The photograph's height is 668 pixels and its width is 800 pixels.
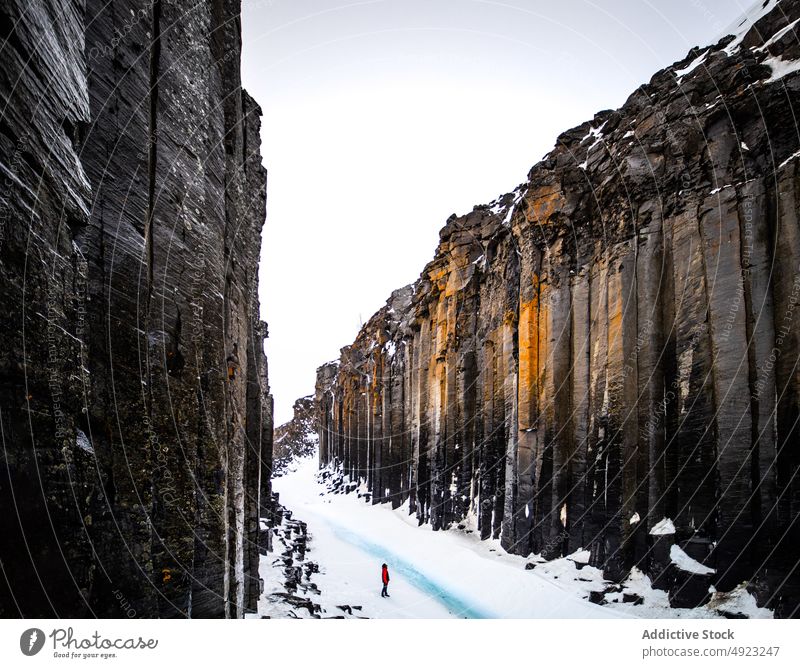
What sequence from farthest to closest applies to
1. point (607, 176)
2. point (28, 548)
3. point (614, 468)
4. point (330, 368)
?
point (330, 368) → point (607, 176) → point (614, 468) → point (28, 548)

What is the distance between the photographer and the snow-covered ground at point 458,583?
38.9 feet

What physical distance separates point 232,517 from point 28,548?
5.21m

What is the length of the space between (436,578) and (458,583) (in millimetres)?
1475

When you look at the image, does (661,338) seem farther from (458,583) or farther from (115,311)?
(115,311)

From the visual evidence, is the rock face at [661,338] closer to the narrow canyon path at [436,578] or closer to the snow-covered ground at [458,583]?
the snow-covered ground at [458,583]

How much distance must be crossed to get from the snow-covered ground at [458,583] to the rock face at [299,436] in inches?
2859

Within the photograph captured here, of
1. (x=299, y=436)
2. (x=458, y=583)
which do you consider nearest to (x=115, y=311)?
(x=458, y=583)

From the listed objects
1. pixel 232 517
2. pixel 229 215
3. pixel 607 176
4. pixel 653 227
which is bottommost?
pixel 232 517

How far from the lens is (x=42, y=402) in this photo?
12.5 ft

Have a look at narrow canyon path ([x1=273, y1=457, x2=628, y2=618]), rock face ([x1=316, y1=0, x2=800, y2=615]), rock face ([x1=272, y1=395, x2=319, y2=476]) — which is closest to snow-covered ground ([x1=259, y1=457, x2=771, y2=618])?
narrow canyon path ([x1=273, y1=457, x2=628, y2=618])

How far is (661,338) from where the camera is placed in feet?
45.5

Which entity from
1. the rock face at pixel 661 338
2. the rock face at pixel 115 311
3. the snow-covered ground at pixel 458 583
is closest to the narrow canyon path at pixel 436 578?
the snow-covered ground at pixel 458 583

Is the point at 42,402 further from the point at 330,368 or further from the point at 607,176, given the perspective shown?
the point at 330,368
